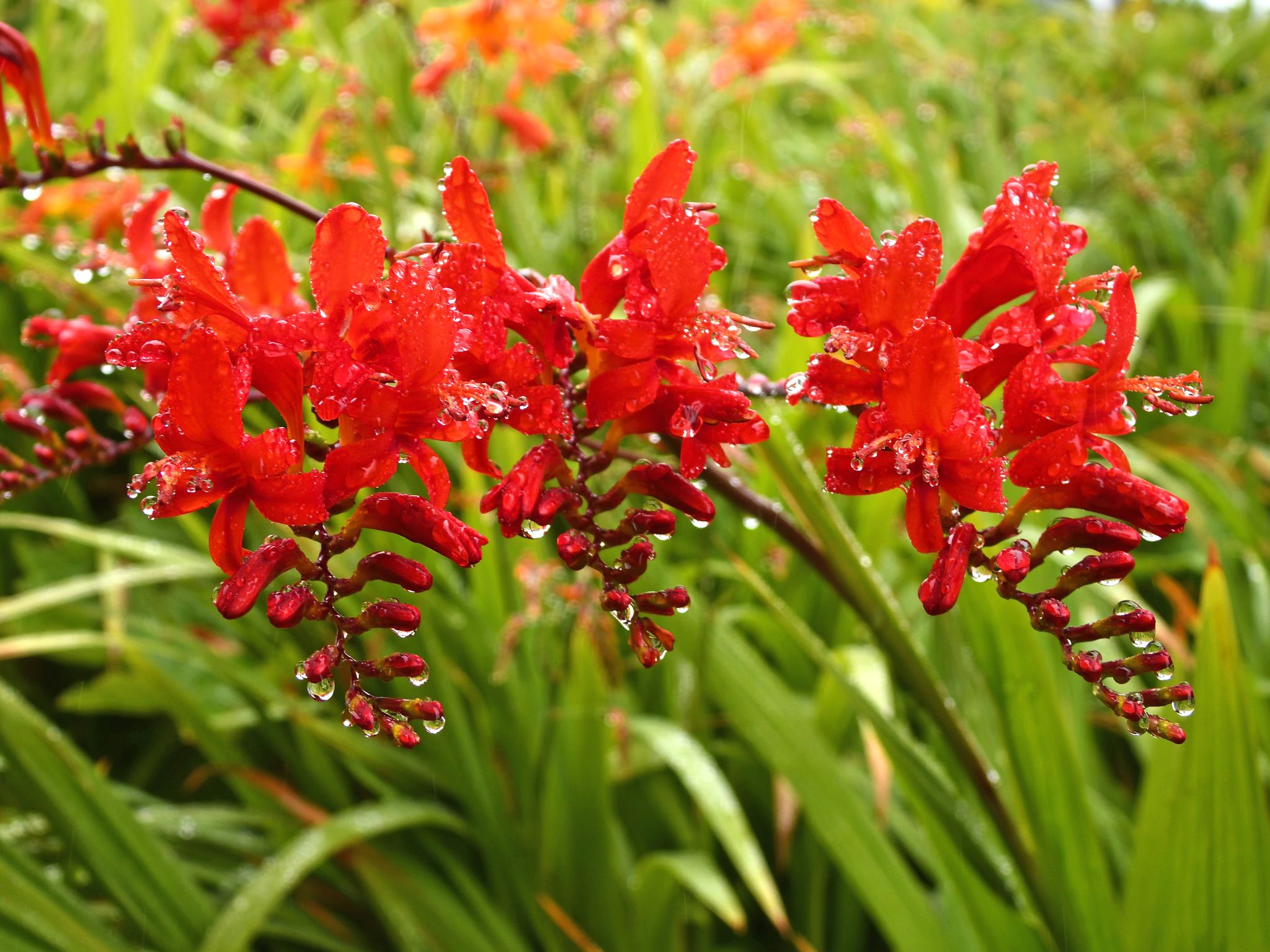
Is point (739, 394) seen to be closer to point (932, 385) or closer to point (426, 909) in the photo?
point (932, 385)

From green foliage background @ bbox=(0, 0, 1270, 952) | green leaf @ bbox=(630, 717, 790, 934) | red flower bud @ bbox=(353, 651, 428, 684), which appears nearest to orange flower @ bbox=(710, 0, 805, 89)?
green foliage background @ bbox=(0, 0, 1270, 952)

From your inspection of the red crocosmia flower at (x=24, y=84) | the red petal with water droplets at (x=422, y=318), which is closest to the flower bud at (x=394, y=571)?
the red petal with water droplets at (x=422, y=318)

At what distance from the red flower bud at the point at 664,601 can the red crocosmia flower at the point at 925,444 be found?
0.11 meters

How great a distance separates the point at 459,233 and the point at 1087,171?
11.0 feet

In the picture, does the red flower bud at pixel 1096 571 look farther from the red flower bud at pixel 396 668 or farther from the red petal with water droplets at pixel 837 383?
the red flower bud at pixel 396 668

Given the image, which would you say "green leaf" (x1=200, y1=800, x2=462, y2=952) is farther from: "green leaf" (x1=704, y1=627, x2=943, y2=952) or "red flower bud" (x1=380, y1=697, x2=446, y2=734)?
"red flower bud" (x1=380, y1=697, x2=446, y2=734)

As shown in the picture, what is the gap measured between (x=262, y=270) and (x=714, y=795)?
2.65 feet

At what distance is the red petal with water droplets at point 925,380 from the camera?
0.58 metres

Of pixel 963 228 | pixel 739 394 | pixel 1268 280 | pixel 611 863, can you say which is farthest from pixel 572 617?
pixel 1268 280

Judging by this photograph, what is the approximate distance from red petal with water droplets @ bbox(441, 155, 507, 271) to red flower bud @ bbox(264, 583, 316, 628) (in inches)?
8.8

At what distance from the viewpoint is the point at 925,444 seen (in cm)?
61

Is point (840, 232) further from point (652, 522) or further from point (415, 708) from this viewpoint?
point (415, 708)

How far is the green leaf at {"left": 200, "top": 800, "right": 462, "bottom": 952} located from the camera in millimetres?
1196

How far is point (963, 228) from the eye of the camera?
2170 mm
